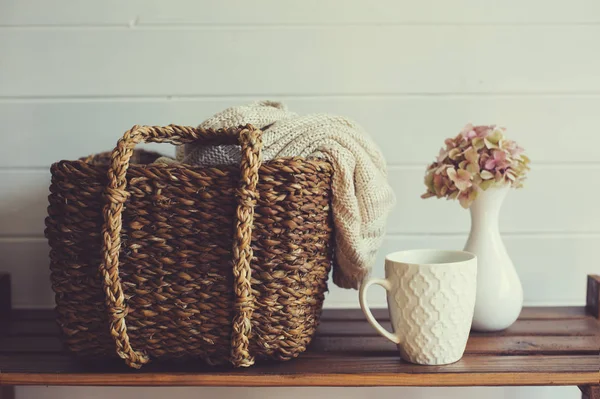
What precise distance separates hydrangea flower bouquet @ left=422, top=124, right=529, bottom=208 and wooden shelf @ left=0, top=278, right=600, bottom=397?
0.72 ft

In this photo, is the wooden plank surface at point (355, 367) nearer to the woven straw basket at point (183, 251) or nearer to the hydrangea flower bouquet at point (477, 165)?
the woven straw basket at point (183, 251)

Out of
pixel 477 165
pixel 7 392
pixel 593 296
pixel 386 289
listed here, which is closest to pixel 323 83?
pixel 477 165

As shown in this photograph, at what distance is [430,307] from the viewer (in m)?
0.72

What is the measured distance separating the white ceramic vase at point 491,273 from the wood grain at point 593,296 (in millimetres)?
171

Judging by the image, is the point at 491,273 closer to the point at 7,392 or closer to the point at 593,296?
the point at 593,296

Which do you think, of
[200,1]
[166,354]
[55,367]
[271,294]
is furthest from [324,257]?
[200,1]

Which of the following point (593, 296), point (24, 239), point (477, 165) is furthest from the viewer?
point (24, 239)

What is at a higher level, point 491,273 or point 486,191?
point 486,191

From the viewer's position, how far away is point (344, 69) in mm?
1071

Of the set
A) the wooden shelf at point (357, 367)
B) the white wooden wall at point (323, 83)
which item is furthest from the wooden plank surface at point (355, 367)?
the white wooden wall at point (323, 83)

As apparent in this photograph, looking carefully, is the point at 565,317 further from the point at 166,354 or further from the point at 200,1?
the point at 200,1

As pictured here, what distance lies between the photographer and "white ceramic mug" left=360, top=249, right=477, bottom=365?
719 millimetres

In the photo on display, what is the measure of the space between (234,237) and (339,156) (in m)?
0.18

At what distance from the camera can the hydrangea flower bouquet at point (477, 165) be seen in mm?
839
